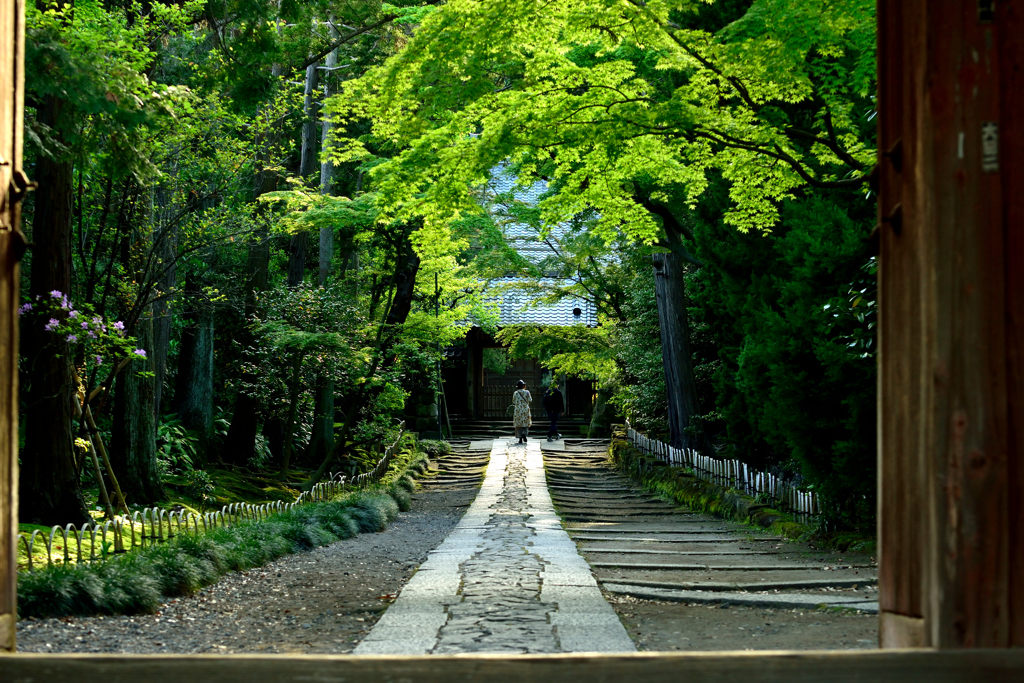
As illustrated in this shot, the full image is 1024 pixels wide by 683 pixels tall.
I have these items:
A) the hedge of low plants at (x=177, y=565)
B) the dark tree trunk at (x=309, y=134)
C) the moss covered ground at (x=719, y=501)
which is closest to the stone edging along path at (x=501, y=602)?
the hedge of low plants at (x=177, y=565)

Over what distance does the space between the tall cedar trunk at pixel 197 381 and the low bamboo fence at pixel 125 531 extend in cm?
614

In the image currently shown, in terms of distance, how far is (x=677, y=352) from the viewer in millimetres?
16953

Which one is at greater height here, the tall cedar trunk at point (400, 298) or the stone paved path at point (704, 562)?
the tall cedar trunk at point (400, 298)

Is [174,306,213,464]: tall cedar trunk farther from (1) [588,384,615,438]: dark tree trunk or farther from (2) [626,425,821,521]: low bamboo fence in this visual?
(1) [588,384,615,438]: dark tree trunk

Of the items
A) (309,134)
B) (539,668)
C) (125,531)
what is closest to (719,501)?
(125,531)

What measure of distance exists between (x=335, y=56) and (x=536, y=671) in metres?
21.0

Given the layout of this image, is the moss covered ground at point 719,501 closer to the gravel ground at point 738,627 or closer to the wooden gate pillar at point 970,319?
the gravel ground at point 738,627

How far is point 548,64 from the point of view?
9.62 m

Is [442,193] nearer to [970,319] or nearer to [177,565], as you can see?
[177,565]

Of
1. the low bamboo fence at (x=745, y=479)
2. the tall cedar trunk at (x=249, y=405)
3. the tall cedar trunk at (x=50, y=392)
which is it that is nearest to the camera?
the tall cedar trunk at (x=50, y=392)

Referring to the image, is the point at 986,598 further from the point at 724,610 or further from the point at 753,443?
the point at 753,443

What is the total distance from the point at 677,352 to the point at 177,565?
36.8 ft

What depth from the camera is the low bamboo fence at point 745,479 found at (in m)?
10.8

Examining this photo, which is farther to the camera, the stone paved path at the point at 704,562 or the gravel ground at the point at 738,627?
the stone paved path at the point at 704,562
